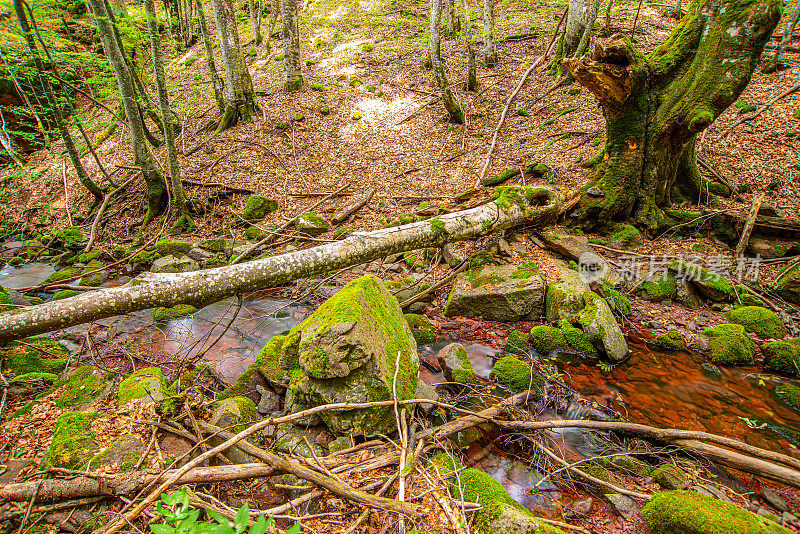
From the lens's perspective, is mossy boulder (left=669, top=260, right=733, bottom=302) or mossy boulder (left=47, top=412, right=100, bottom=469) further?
mossy boulder (left=669, top=260, right=733, bottom=302)

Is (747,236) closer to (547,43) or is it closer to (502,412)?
(502,412)

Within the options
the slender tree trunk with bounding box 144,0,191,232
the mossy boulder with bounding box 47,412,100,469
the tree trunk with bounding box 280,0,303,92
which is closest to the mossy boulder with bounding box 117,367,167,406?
A: the mossy boulder with bounding box 47,412,100,469

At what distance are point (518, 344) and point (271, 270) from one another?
3772 mm

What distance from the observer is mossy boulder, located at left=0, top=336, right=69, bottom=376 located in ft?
14.3

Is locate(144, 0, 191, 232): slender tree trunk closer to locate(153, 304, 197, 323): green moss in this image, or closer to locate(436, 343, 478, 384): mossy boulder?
locate(153, 304, 197, 323): green moss

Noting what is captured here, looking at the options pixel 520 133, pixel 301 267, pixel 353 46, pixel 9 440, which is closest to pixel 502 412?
pixel 301 267

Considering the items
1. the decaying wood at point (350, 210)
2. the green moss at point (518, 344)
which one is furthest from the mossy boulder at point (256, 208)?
the green moss at point (518, 344)

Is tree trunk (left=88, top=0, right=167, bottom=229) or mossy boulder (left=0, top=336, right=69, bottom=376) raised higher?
A: tree trunk (left=88, top=0, right=167, bottom=229)

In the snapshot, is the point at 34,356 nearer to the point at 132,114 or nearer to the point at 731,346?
the point at 132,114

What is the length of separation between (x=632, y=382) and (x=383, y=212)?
6526 millimetres

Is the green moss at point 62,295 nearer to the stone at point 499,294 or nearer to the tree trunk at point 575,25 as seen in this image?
the stone at point 499,294

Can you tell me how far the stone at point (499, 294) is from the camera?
5672 mm

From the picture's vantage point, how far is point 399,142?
1195 centimetres

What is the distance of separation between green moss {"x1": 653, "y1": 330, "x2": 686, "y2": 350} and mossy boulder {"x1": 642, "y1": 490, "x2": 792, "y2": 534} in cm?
285
